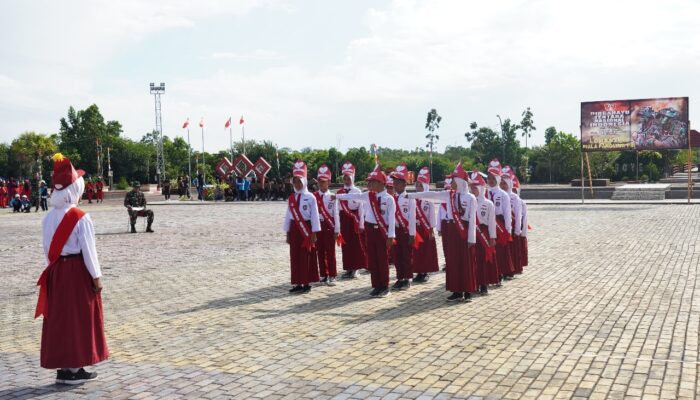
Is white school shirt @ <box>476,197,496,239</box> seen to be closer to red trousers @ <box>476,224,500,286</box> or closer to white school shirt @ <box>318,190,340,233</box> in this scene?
red trousers @ <box>476,224,500,286</box>

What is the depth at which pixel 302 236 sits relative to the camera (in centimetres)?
1106

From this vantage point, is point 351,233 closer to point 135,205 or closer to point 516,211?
point 516,211

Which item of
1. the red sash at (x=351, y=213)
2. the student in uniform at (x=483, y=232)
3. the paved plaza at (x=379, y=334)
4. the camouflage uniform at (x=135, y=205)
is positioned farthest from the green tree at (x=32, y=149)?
the student in uniform at (x=483, y=232)

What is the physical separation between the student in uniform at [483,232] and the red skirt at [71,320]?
572cm

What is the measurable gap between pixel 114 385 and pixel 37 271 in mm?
8929

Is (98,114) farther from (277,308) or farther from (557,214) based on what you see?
(277,308)

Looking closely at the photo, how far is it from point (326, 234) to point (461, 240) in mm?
2858

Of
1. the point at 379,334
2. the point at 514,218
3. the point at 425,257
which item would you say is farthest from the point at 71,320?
the point at 514,218

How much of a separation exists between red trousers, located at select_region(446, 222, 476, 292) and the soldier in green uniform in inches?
591

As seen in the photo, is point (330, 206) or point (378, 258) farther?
point (330, 206)

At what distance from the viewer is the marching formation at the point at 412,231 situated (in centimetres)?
1016

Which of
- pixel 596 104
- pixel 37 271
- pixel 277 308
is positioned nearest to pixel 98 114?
pixel 596 104

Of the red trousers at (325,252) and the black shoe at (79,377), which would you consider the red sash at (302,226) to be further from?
the black shoe at (79,377)

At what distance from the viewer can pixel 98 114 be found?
302 feet
